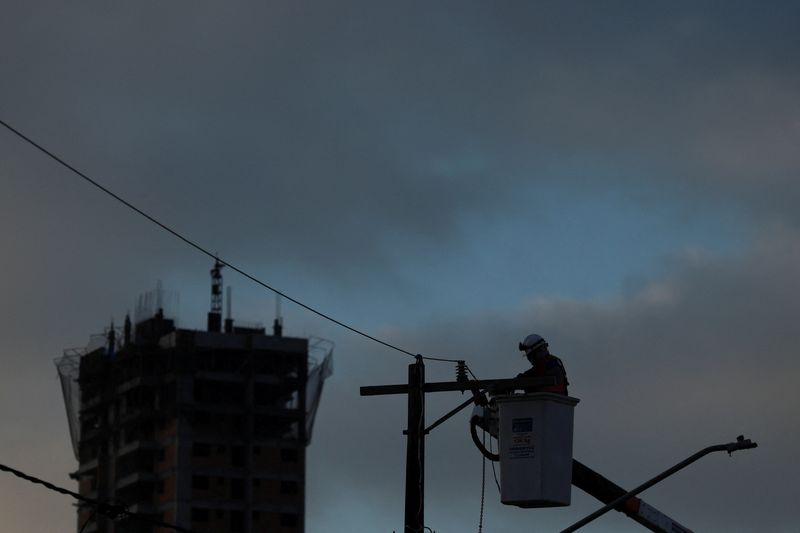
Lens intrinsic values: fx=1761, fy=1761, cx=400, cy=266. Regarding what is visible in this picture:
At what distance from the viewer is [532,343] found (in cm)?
2906

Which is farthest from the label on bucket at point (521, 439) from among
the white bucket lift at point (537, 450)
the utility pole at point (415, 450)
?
the utility pole at point (415, 450)

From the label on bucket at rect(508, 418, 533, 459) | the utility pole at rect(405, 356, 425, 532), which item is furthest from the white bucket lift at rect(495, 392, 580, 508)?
the utility pole at rect(405, 356, 425, 532)

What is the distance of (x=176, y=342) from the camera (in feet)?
655

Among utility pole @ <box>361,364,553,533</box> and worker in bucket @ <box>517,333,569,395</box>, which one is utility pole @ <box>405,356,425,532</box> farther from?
worker in bucket @ <box>517,333,569,395</box>

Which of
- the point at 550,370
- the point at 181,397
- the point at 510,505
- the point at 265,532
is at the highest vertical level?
the point at 181,397

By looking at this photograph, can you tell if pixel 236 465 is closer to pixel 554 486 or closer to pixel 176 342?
pixel 176 342

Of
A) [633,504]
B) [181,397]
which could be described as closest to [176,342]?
[181,397]

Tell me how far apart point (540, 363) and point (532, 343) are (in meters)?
0.36

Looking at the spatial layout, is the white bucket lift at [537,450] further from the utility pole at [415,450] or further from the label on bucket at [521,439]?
the utility pole at [415,450]

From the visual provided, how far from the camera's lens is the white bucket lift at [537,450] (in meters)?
28.4

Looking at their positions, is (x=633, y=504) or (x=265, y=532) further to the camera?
(x=265, y=532)

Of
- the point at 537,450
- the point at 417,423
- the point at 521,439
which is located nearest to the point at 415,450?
the point at 417,423

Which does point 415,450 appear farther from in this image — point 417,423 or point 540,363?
point 540,363

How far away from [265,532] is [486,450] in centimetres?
17200
